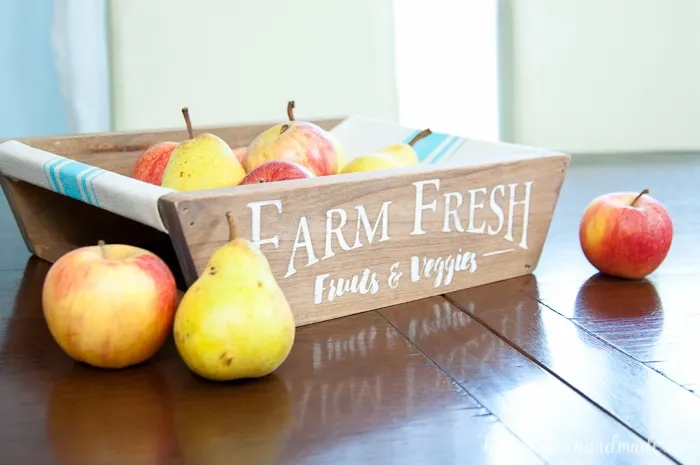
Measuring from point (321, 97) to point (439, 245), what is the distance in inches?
65.7

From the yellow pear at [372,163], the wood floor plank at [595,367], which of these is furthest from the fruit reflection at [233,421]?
the yellow pear at [372,163]

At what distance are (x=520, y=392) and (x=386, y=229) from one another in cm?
27

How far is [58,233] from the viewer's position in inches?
46.6

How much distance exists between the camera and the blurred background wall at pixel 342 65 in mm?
2430

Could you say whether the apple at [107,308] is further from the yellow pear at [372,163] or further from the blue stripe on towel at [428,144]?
the blue stripe on towel at [428,144]

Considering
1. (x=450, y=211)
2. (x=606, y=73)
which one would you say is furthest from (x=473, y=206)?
(x=606, y=73)

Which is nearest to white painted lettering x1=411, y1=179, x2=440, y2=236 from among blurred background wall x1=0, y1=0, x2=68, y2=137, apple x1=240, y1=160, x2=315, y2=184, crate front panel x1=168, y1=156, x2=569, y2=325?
crate front panel x1=168, y1=156, x2=569, y2=325

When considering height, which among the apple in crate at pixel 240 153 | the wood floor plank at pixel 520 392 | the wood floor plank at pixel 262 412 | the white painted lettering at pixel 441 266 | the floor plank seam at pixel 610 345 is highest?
the apple in crate at pixel 240 153

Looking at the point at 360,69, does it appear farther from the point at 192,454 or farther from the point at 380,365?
the point at 192,454

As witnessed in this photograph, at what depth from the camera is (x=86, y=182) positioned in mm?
930

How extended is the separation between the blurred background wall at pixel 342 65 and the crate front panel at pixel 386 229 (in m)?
1.48

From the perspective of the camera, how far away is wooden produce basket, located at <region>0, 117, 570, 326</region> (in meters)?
0.84

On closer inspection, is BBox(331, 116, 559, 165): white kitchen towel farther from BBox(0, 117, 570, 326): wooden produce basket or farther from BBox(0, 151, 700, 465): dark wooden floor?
BBox(0, 151, 700, 465): dark wooden floor

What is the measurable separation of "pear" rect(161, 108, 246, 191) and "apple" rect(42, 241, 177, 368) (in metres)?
0.21
